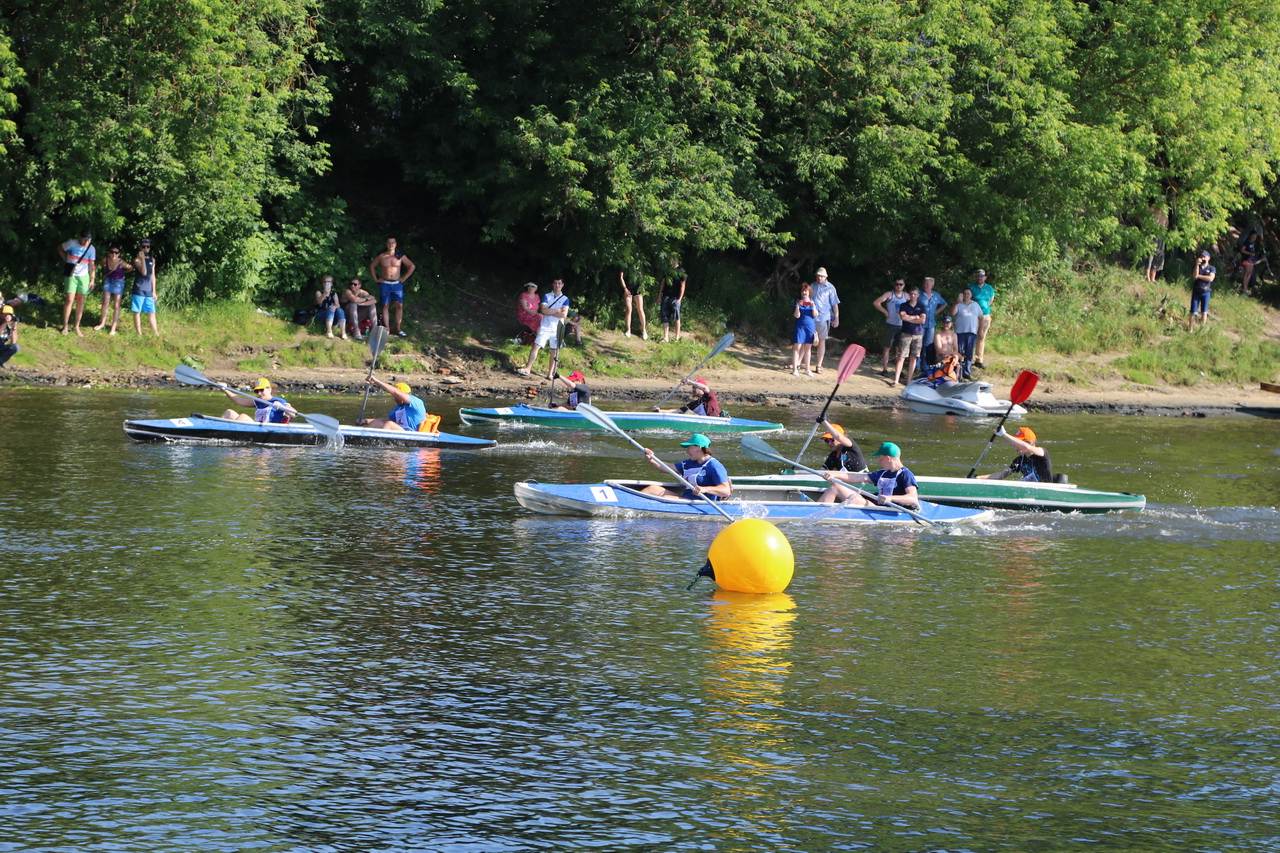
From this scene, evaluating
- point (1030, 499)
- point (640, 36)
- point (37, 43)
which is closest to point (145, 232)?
point (37, 43)

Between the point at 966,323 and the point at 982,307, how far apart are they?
34.2 inches

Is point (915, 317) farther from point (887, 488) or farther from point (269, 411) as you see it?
point (887, 488)

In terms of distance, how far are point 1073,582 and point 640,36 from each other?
843 inches

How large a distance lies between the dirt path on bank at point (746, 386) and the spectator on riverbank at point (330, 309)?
1371 mm

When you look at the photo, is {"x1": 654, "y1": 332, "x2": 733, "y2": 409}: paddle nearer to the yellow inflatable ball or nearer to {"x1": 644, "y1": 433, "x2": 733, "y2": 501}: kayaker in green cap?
{"x1": 644, "y1": 433, "x2": 733, "y2": 501}: kayaker in green cap

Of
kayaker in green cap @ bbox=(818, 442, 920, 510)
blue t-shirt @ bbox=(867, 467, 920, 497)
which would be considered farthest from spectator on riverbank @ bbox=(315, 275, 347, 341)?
blue t-shirt @ bbox=(867, 467, 920, 497)

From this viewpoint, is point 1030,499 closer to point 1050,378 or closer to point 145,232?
point 1050,378

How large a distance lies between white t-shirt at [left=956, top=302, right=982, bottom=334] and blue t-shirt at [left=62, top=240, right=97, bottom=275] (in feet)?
57.6

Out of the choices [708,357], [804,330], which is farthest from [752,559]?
[804,330]

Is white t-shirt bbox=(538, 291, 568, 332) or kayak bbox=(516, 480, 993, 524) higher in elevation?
white t-shirt bbox=(538, 291, 568, 332)

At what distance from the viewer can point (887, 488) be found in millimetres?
19828

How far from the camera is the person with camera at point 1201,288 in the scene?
40.9 meters

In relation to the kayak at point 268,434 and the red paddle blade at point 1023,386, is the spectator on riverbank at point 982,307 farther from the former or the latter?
the kayak at point 268,434

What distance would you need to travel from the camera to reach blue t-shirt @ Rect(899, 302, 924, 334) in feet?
117
